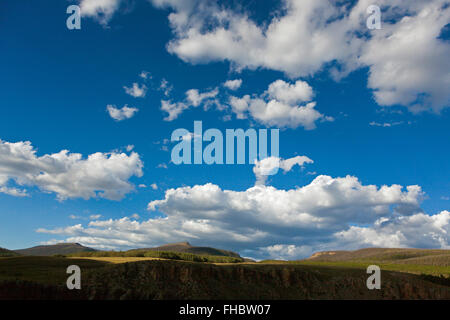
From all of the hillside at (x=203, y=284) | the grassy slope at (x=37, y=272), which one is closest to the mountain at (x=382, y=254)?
the hillside at (x=203, y=284)

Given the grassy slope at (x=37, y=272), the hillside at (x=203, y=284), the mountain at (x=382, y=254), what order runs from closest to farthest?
1. the hillside at (x=203, y=284)
2. the grassy slope at (x=37, y=272)
3. the mountain at (x=382, y=254)

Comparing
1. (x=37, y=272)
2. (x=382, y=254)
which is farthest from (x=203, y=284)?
(x=382, y=254)

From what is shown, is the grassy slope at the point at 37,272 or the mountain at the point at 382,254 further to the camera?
the mountain at the point at 382,254

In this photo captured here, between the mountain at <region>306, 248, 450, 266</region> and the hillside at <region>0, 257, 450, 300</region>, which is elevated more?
the hillside at <region>0, 257, 450, 300</region>

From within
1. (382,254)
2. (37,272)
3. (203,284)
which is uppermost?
(37,272)

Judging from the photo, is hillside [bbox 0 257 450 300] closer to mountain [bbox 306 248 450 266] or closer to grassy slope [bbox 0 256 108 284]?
grassy slope [bbox 0 256 108 284]

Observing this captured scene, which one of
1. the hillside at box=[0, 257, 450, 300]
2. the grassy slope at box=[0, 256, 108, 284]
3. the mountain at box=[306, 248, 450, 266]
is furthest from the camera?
the mountain at box=[306, 248, 450, 266]

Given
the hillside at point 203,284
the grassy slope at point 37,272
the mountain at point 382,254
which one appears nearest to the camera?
the hillside at point 203,284

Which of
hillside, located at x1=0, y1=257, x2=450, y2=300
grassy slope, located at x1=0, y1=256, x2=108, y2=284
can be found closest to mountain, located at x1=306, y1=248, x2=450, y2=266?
hillside, located at x1=0, y1=257, x2=450, y2=300

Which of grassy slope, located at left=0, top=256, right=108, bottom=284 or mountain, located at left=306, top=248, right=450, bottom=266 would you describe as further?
mountain, located at left=306, top=248, right=450, bottom=266

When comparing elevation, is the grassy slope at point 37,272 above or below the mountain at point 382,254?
above

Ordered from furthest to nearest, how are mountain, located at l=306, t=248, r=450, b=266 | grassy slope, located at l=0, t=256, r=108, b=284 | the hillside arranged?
mountain, located at l=306, t=248, r=450, b=266 → grassy slope, located at l=0, t=256, r=108, b=284 → the hillside

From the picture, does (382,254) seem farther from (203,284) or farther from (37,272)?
(37,272)

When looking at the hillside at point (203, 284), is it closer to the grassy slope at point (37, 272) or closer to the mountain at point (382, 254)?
the grassy slope at point (37, 272)
